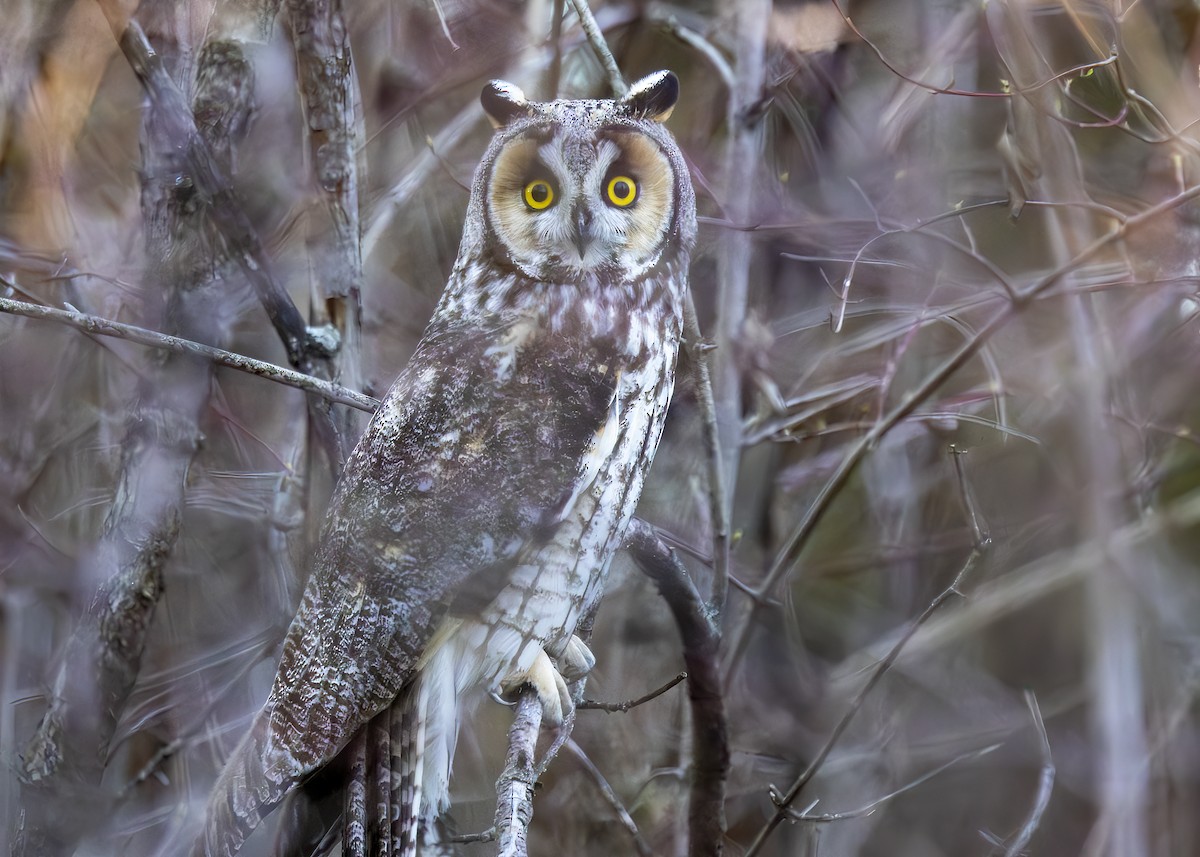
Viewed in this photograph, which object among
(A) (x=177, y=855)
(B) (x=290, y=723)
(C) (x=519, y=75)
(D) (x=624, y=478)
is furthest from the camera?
(C) (x=519, y=75)

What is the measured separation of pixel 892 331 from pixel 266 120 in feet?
4.50

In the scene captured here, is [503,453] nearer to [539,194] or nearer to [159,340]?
[539,194]

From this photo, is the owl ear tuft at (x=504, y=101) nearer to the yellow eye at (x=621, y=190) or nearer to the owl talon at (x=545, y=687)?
the yellow eye at (x=621, y=190)

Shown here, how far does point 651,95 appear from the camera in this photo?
4.50 feet

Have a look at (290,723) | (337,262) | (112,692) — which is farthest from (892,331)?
(112,692)

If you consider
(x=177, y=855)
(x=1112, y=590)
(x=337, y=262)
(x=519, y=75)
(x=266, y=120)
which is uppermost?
(x=519, y=75)

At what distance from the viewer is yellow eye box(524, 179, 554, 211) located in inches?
53.0

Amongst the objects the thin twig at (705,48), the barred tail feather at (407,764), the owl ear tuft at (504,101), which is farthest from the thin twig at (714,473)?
the thin twig at (705,48)

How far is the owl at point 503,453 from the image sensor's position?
4.36 ft

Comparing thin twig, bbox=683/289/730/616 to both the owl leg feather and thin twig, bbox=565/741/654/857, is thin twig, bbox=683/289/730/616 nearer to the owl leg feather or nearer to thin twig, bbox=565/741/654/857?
thin twig, bbox=565/741/654/857

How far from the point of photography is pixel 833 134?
2574 millimetres

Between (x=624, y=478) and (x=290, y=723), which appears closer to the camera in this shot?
(x=290, y=723)

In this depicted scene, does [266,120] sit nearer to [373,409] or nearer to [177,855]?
[373,409]

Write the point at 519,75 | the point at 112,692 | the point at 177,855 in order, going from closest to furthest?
the point at 177,855, the point at 112,692, the point at 519,75
